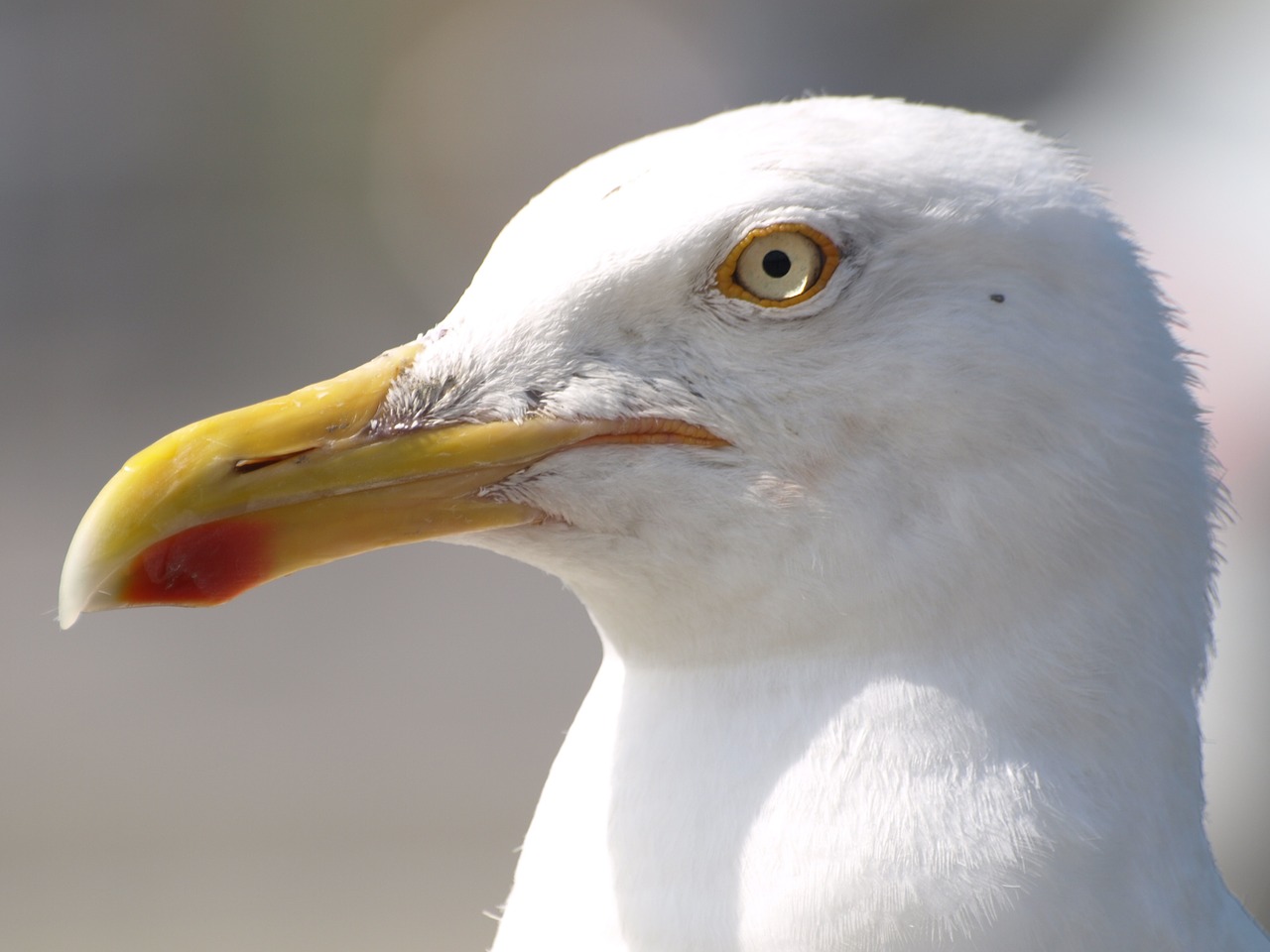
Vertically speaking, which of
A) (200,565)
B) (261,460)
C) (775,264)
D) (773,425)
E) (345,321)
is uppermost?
(345,321)

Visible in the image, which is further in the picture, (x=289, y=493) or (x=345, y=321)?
(x=345, y=321)

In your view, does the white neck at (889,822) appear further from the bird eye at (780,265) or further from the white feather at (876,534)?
the bird eye at (780,265)

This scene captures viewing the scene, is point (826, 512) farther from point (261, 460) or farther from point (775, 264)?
point (261, 460)

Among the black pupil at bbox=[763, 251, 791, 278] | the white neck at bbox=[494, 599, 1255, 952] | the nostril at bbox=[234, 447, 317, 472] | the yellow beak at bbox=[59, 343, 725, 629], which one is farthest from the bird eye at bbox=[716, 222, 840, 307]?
the nostril at bbox=[234, 447, 317, 472]

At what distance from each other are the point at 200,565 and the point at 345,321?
13.0 m

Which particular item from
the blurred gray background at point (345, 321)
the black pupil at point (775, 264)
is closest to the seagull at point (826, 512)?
the black pupil at point (775, 264)

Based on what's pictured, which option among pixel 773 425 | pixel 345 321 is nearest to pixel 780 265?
pixel 773 425

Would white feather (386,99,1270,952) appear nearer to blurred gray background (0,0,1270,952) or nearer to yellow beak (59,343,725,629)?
yellow beak (59,343,725,629)

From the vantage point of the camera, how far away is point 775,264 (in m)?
1.75

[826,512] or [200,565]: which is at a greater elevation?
[826,512]

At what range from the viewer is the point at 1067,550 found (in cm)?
172

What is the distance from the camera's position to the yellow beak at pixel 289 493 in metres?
1.72

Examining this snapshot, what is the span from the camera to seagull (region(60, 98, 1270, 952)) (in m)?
1.70

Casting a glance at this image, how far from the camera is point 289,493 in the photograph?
1.75 meters
